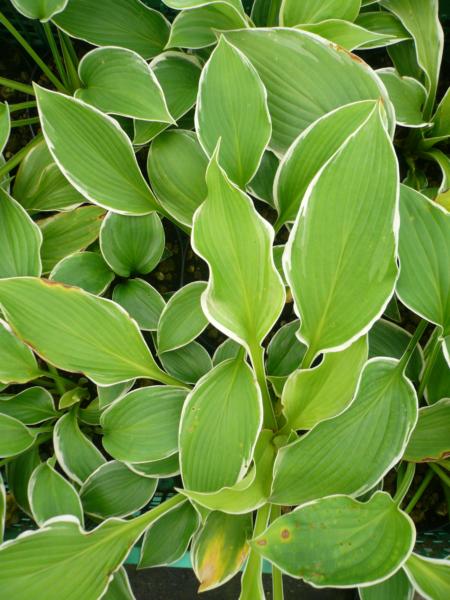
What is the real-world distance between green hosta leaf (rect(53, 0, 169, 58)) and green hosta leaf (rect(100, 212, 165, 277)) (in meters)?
0.27

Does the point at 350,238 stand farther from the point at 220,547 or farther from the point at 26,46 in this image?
the point at 26,46

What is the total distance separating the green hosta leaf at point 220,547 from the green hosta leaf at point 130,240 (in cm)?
38

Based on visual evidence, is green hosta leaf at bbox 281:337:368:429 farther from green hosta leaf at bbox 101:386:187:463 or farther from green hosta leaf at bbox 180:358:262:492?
green hosta leaf at bbox 101:386:187:463

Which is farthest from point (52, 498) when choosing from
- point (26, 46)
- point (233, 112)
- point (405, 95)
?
point (405, 95)

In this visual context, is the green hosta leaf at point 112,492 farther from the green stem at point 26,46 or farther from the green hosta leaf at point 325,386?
the green stem at point 26,46

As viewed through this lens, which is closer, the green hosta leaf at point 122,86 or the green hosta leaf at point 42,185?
the green hosta leaf at point 122,86

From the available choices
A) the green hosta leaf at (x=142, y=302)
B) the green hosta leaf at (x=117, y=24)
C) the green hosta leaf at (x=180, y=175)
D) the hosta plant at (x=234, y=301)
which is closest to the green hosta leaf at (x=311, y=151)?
the hosta plant at (x=234, y=301)

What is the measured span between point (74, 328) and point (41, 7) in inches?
16.3

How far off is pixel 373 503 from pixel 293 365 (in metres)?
0.26

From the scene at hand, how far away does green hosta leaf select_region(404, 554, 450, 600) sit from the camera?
2.06 ft

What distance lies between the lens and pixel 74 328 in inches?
25.5

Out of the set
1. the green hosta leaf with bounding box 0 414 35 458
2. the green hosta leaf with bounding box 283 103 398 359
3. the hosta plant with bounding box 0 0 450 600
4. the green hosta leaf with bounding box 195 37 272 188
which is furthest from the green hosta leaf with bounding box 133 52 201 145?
the green hosta leaf with bounding box 0 414 35 458

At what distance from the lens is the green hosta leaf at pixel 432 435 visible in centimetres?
69

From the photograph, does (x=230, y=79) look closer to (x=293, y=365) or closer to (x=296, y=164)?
(x=296, y=164)
